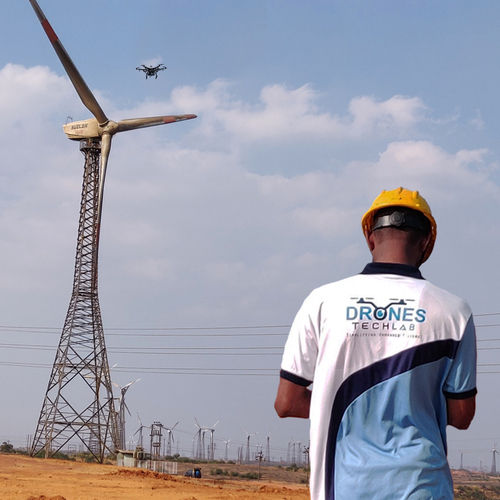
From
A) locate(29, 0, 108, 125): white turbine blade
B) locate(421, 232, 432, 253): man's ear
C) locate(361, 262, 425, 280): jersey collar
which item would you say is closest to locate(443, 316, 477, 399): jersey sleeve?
locate(361, 262, 425, 280): jersey collar

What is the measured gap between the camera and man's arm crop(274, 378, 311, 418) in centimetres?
353

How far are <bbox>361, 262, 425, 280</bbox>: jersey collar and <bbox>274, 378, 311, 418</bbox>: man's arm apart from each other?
0.59 meters

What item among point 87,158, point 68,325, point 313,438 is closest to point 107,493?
point 313,438

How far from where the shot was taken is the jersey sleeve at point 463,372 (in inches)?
133

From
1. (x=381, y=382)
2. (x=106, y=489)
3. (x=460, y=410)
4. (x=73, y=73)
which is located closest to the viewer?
(x=381, y=382)

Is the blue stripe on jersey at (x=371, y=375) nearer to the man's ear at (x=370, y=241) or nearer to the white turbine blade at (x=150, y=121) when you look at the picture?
the man's ear at (x=370, y=241)

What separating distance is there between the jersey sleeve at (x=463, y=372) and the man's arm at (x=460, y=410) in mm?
26

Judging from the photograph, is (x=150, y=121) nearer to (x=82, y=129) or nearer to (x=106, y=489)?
(x=82, y=129)

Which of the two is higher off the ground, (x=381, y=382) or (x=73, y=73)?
(x=73, y=73)

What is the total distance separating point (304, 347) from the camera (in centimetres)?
344

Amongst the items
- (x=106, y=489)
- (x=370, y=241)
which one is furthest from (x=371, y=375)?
(x=106, y=489)

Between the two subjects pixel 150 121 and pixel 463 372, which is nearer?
pixel 463 372

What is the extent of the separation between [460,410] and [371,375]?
431 millimetres

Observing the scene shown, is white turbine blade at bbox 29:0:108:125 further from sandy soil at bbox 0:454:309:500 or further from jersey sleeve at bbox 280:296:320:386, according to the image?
jersey sleeve at bbox 280:296:320:386
